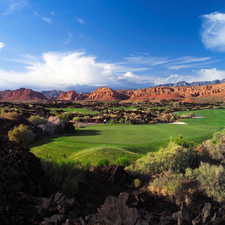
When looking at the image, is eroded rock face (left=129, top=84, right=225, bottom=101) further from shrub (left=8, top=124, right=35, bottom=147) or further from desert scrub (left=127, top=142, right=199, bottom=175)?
desert scrub (left=127, top=142, right=199, bottom=175)

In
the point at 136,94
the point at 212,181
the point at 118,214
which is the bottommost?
the point at 212,181

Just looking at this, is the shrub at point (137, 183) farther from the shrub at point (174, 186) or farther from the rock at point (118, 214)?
the rock at point (118, 214)

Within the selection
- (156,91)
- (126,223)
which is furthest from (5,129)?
(156,91)

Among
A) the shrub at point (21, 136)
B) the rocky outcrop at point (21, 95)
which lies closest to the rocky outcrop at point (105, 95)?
the rocky outcrop at point (21, 95)

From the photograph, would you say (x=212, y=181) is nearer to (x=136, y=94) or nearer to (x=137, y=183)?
(x=137, y=183)

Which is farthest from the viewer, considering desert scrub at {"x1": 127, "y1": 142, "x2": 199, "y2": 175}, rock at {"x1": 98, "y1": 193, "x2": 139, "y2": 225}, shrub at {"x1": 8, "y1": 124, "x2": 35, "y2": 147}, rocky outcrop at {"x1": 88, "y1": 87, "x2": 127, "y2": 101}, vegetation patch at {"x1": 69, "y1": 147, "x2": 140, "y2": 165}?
rocky outcrop at {"x1": 88, "y1": 87, "x2": 127, "y2": 101}

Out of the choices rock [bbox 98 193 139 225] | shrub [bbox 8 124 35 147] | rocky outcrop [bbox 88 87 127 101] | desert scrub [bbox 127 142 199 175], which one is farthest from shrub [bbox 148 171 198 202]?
rocky outcrop [bbox 88 87 127 101]

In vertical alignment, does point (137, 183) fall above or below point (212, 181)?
below

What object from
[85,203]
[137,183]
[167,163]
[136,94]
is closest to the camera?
[85,203]

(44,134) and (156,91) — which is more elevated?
(156,91)

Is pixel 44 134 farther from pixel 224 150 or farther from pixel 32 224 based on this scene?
pixel 32 224

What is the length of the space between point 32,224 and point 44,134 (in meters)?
14.0

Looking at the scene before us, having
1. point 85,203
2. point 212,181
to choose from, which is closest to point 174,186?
point 212,181

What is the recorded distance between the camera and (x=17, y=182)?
5102 millimetres
